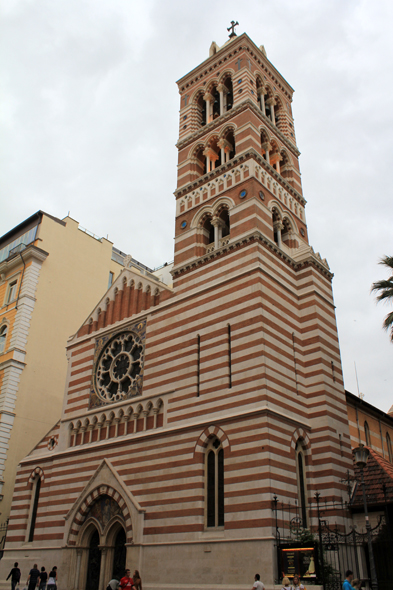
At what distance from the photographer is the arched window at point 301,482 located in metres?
19.0

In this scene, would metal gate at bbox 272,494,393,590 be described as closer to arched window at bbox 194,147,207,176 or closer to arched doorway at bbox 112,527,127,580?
arched doorway at bbox 112,527,127,580

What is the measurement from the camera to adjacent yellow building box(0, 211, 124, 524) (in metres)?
31.1

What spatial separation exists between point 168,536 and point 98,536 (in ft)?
15.5

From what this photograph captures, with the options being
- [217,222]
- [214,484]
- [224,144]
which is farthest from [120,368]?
[224,144]

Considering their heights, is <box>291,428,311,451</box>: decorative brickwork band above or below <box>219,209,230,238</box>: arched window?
below

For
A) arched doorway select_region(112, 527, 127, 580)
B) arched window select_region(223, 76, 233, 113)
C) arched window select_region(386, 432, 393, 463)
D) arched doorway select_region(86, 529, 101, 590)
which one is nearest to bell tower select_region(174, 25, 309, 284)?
arched window select_region(223, 76, 233, 113)

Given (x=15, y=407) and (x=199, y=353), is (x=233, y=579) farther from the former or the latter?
(x=15, y=407)

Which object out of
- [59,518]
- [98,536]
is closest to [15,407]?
[59,518]

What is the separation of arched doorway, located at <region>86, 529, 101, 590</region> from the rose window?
5.99 meters

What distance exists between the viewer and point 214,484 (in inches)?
754

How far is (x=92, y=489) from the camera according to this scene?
22.8 meters

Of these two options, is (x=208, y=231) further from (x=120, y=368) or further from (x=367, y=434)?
(x=367, y=434)

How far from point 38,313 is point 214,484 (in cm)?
1969

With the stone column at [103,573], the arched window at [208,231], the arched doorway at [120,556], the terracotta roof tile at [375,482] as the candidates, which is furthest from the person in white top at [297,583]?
the arched window at [208,231]
